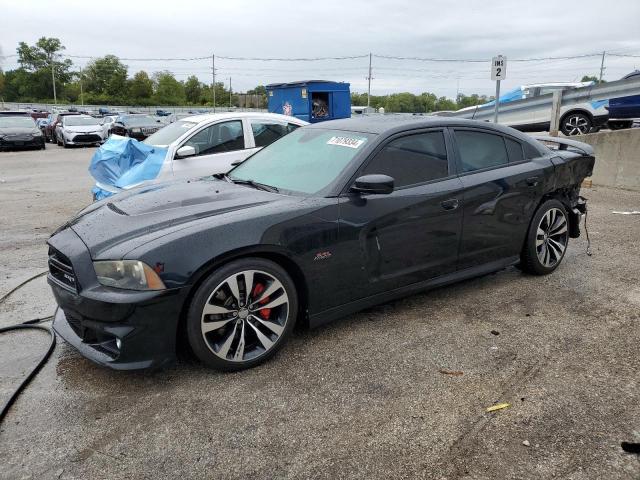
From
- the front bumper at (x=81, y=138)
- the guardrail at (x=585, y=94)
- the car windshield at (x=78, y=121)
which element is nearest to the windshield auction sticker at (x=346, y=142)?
the guardrail at (x=585, y=94)

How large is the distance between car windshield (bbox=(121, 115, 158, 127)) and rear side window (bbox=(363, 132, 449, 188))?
22.1 meters

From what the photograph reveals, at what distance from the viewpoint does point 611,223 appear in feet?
24.1

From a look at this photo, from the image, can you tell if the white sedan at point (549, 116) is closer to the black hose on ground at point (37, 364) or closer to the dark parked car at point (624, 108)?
the dark parked car at point (624, 108)

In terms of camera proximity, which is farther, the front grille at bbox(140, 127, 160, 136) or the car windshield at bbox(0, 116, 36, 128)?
the front grille at bbox(140, 127, 160, 136)

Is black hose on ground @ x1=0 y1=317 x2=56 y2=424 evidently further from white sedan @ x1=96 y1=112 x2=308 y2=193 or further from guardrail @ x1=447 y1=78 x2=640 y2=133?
guardrail @ x1=447 y1=78 x2=640 y2=133

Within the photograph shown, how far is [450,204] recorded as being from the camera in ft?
13.5

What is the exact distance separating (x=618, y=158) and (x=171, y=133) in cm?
837

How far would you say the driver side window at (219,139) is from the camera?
7.58 m

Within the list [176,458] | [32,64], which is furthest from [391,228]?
[32,64]

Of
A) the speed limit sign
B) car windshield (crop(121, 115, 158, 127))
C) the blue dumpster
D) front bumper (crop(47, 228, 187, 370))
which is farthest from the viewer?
car windshield (crop(121, 115, 158, 127))

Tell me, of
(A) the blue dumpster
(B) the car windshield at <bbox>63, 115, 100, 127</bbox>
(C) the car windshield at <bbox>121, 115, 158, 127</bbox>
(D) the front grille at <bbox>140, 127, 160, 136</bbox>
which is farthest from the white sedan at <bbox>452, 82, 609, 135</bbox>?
(B) the car windshield at <bbox>63, 115, 100, 127</bbox>

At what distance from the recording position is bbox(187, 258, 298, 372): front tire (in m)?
3.11

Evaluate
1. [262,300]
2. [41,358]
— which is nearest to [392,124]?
[262,300]

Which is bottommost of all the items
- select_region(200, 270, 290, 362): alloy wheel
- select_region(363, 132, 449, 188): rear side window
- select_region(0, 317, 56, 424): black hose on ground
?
select_region(0, 317, 56, 424): black hose on ground
